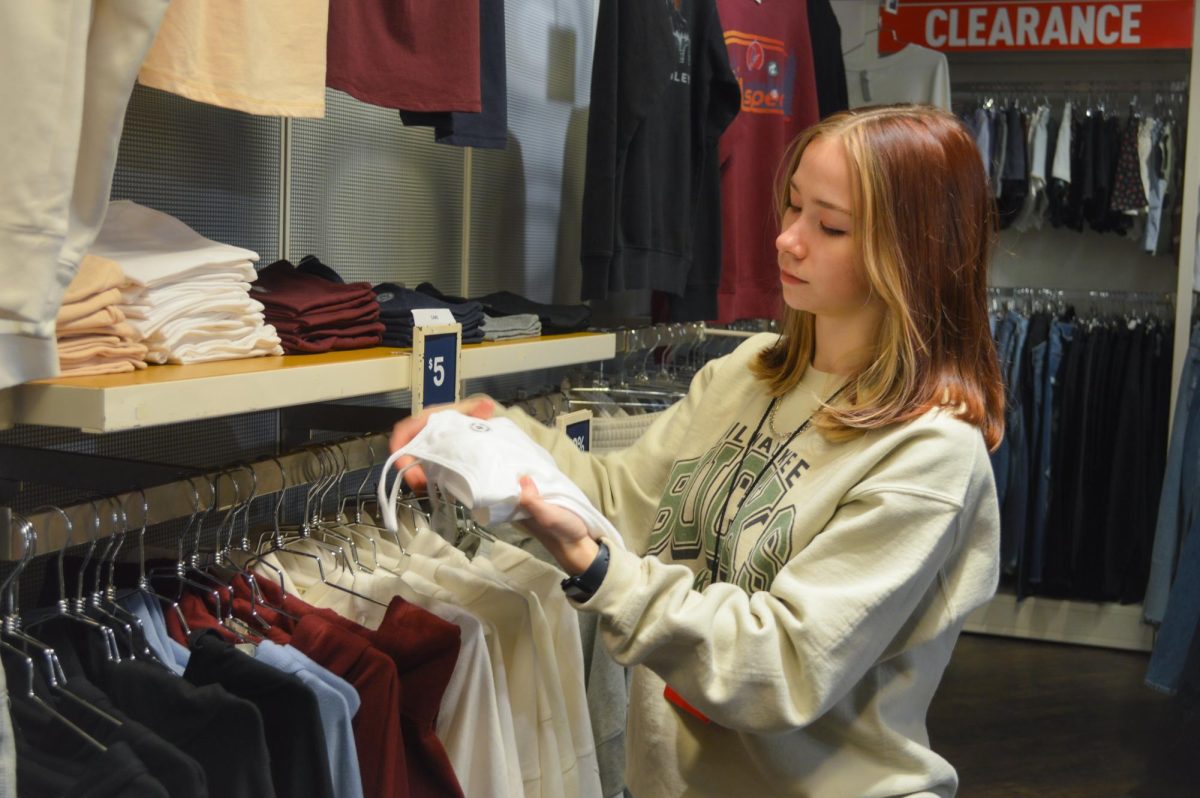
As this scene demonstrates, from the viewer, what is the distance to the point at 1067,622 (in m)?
5.46

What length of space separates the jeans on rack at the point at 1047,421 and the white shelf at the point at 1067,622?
1.10 feet

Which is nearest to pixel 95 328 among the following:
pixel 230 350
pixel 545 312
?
pixel 230 350

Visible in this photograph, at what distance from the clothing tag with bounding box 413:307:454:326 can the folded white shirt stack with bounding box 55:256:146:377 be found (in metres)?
0.55

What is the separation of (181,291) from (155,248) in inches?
4.0

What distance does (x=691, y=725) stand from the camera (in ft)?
5.89

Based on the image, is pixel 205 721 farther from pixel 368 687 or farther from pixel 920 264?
pixel 920 264

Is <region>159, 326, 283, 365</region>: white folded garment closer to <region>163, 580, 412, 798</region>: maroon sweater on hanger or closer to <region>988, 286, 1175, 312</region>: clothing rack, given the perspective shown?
<region>163, 580, 412, 798</region>: maroon sweater on hanger

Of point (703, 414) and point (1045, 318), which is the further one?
point (1045, 318)

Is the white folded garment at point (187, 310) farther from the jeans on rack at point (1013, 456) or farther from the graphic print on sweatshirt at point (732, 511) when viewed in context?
the jeans on rack at point (1013, 456)

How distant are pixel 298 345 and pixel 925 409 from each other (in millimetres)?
1000

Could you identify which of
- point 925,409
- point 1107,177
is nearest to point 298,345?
point 925,409

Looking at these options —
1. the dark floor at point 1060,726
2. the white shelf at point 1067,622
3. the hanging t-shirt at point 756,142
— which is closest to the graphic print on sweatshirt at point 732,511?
the hanging t-shirt at point 756,142

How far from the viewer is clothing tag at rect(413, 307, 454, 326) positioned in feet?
7.01

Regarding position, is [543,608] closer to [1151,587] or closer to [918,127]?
[918,127]
